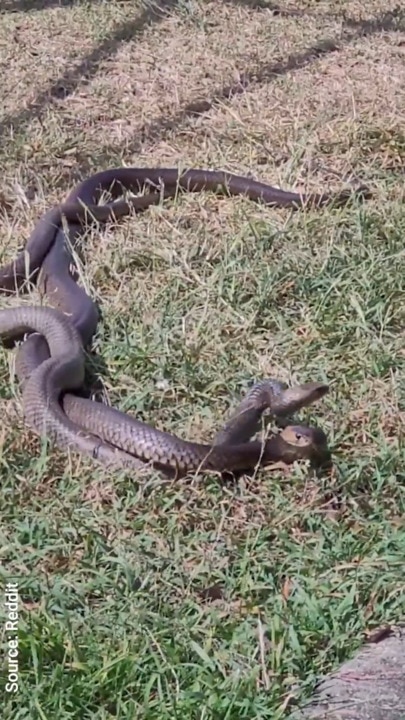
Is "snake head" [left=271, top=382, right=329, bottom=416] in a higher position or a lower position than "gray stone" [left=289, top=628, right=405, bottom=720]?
higher

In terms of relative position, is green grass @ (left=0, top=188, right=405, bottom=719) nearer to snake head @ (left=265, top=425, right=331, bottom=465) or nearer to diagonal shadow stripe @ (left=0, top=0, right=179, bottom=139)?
snake head @ (left=265, top=425, right=331, bottom=465)

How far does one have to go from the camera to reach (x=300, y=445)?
3.09 meters

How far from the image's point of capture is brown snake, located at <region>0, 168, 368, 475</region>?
3082 millimetres

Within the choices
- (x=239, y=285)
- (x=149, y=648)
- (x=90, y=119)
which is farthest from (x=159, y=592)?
(x=90, y=119)

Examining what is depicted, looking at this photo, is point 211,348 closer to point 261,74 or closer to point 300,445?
point 300,445

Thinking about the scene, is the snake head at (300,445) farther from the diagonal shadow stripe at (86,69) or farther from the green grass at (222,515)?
the diagonal shadow stripe at (86,69)

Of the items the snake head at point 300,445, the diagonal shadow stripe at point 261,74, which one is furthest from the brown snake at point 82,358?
the diagonal shadow stripe at point 261,74

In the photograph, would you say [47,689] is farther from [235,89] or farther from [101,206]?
[235,89]

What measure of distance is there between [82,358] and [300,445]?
0.80 m

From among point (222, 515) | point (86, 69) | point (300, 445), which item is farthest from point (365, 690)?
point (86, 69)

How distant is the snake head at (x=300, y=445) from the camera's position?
10.1 feet

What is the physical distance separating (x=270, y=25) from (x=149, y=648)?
4.59 meters

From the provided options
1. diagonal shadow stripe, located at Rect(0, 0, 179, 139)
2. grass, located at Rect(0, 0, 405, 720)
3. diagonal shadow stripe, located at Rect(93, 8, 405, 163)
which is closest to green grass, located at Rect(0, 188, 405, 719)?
grass, located at Rect(0, 0, 405, 720)

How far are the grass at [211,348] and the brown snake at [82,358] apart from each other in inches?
2.5
